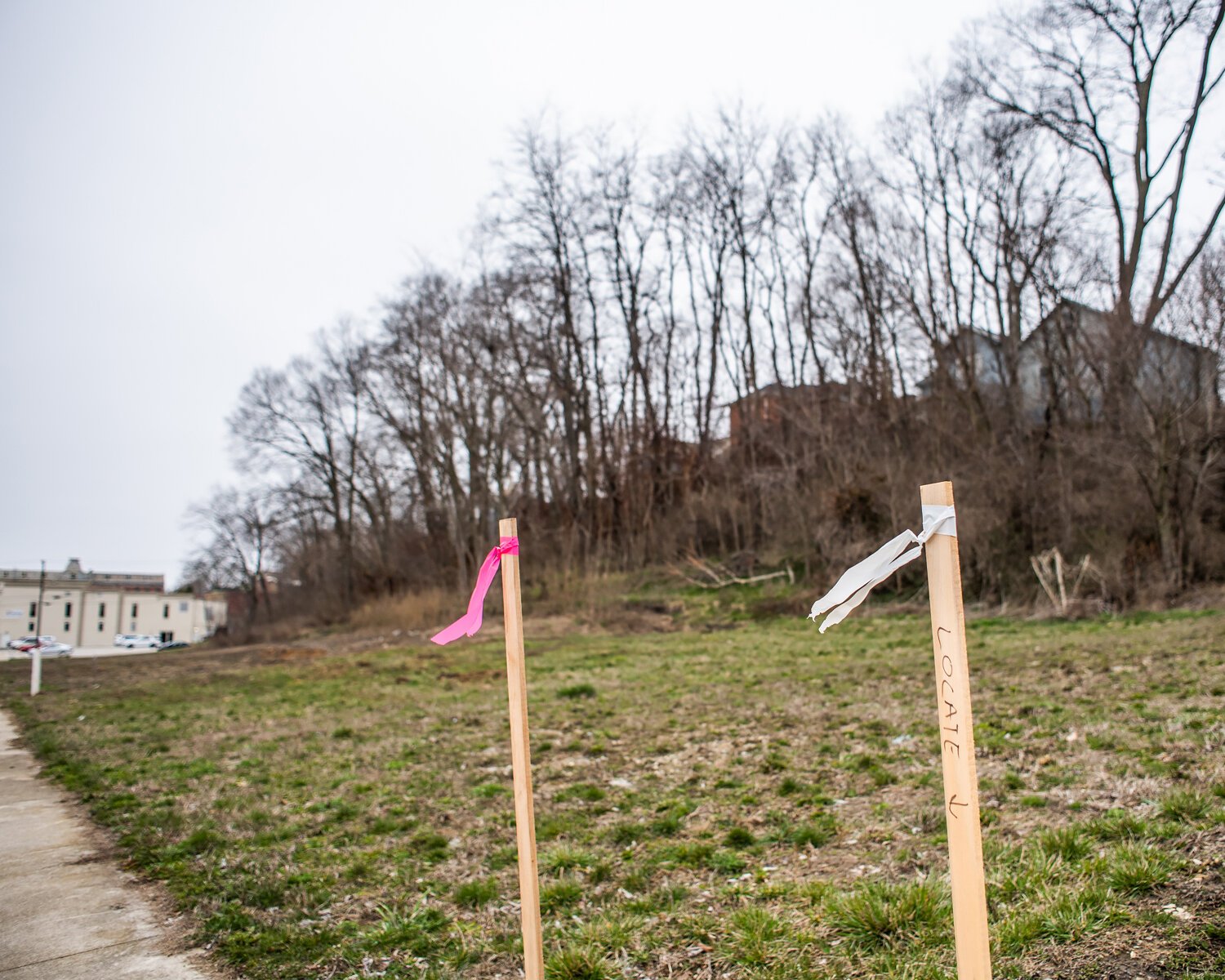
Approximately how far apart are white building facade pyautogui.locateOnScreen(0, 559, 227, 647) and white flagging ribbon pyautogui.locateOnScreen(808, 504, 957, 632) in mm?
83114

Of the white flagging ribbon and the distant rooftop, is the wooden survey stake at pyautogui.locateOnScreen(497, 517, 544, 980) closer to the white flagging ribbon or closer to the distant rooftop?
the white flagging ribbon

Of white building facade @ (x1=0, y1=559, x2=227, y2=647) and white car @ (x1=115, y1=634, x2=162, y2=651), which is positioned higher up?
white building facade @ (x1=0, y1=559, x2=227, y2=647)

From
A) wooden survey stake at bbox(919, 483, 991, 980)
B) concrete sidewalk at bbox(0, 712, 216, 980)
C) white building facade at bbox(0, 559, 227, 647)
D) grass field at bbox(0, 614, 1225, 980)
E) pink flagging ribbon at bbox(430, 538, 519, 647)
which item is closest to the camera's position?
wooden survey stake at bbox(919, 483, 991, 980)

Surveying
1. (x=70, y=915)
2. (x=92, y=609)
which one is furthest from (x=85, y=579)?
(x=70, y=915)

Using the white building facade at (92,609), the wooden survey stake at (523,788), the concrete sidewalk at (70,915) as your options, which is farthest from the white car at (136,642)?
the wooden survey stake at (523,788)

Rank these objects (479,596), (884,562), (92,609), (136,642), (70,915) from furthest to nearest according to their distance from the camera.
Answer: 1. (92,609)
2. (136,642)
3. (70,915)
4. (479,596)
5. (884,562)

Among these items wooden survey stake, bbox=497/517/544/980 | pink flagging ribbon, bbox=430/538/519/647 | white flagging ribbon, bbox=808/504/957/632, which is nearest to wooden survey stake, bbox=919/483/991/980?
white flagging ribbon, bbox=808/504/957/632

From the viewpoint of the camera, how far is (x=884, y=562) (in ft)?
7.09

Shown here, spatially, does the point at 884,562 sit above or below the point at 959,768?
above

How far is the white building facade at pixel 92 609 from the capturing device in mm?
82625

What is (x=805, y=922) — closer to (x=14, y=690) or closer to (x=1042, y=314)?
(x=14, y=690)

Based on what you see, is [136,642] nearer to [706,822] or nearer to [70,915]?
[70,915]

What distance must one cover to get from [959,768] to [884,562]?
1.68ft

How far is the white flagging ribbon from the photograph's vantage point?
2.04 meters
